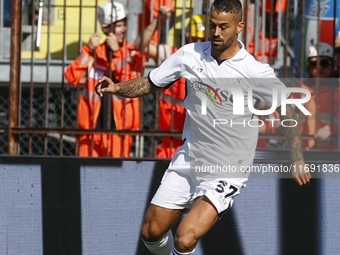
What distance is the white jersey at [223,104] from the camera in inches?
171

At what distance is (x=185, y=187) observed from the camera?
443 centimetres

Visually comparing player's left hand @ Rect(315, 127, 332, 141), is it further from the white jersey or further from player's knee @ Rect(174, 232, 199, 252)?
player's knee @ Rect(174, 232, 199, 252)

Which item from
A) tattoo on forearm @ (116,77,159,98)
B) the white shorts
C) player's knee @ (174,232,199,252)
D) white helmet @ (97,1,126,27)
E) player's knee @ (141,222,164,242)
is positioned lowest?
player's knee @ (141,222,164,242)

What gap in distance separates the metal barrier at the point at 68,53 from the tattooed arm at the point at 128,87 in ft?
2.88

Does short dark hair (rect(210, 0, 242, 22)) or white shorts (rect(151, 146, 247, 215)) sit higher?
short dark hair (rect(210, 0, 242, 22))

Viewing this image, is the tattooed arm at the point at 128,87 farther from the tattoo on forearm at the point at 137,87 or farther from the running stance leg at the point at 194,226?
the running stance leg at the point at 194,226

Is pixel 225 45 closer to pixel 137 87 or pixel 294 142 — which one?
pixel 137 87

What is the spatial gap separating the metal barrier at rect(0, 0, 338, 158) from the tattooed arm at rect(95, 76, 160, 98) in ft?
2.88

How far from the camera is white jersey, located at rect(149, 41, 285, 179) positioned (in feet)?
14.3

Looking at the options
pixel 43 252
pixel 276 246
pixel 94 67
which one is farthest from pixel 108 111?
pixel 276 246

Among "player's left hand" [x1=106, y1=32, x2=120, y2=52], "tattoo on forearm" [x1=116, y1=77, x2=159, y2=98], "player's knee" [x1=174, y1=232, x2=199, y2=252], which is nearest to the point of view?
"player's knee" [x1=174, y1=232, x2=199, y2=252]

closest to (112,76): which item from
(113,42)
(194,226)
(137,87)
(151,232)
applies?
(113,42)

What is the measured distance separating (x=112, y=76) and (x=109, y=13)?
25.4 inches

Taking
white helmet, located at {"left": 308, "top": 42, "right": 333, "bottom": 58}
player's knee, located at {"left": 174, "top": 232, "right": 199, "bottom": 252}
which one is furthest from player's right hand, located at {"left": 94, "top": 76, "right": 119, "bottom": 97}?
white helmet, located at {"left": 308, "top": 42, "right": 333, "bottom": 58}
